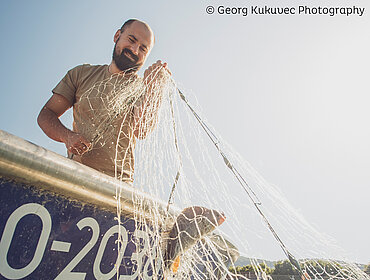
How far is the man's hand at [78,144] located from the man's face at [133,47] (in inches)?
29.7

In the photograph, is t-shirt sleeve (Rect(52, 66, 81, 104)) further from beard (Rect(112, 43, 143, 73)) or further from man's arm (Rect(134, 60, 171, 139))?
man's arm (Rect(134, 60, 171, 139))

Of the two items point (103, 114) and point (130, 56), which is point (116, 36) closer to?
point (130, 56)

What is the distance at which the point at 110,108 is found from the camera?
5.12 feet

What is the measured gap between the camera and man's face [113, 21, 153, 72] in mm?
1976

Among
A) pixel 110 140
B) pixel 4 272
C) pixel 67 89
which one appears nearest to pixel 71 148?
pixel 110 140

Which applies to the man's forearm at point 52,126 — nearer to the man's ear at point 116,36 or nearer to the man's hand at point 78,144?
the man's hand at point 78,144

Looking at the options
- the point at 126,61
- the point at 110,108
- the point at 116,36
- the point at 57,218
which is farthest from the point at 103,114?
the point at 116,36

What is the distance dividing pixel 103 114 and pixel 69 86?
44 cm

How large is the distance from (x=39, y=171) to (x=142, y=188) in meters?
0.57

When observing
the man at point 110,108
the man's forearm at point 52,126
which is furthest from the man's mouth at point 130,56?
the man's forearm at point 52,126

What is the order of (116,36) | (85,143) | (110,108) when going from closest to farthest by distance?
(85,143) → (110,108) → (116,36)

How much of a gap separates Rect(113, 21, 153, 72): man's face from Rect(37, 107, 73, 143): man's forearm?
2.04ft

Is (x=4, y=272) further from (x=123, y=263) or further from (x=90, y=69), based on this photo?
(x=90, y=69)

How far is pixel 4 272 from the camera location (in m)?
0.77
